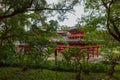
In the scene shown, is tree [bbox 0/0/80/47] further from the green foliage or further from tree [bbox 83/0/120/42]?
the green foliage

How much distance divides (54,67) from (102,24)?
3718 mm

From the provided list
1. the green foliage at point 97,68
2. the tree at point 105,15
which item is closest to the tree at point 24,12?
the tree at point 105,15

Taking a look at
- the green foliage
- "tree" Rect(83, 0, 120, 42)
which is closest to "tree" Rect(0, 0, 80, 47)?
"tree" Rect(83, 0, 120, 42)

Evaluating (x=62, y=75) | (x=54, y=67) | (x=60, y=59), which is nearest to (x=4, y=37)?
(x=62, y=75)

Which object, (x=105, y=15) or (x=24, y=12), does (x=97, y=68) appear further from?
(x=24, y=12)

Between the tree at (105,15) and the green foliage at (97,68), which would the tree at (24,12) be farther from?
the green foliage at (97,68)

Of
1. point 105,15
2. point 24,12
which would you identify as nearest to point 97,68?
point 105,15

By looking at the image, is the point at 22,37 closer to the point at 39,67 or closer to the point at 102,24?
the point at 102,24

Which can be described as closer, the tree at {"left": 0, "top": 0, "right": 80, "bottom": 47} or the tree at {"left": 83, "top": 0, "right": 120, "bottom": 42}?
the tree at {"left": 0, "top": 0, "right": 80, "bottom": 47}

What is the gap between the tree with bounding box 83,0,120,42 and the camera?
8495mm

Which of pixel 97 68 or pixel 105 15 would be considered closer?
pixel 105 15

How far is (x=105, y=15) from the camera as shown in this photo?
877 cm

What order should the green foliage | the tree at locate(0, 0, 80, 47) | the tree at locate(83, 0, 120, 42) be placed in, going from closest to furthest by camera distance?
1. the tree at locate(0, 0, 80, 47)
2. the tree at locate(83, 0, 120, 42)
3. the green foliage

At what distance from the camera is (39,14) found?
23.4ft
